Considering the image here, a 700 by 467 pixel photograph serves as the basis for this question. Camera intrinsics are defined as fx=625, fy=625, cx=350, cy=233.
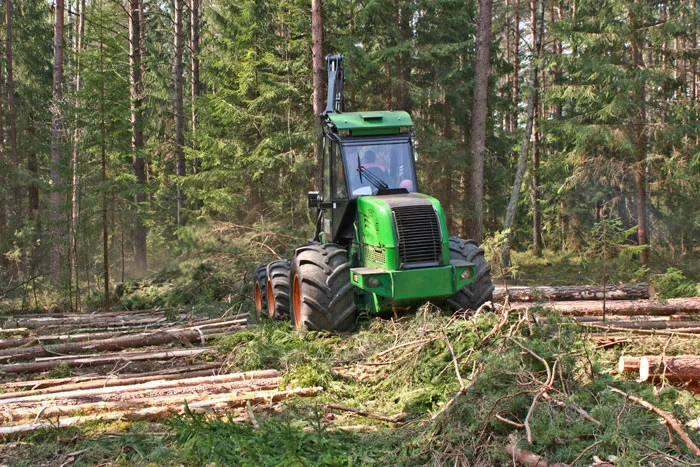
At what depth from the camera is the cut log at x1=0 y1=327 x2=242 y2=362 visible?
8609 millimetres

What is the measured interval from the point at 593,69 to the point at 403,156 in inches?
434

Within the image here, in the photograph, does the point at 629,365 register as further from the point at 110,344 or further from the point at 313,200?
the point at 110,344

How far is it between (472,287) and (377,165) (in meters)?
2.19

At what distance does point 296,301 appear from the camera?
9.21 m

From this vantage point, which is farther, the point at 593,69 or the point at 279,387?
the point at 593,69

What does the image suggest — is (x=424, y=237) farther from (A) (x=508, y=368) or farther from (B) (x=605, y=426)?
(B) (x=605, y=426)

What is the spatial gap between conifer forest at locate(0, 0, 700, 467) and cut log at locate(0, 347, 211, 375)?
3cm

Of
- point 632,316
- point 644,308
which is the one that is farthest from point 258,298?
point 644,308

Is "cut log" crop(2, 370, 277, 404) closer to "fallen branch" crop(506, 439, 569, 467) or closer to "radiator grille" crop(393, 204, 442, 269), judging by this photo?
"radiator grille" crop(393, 204, 442, 269)

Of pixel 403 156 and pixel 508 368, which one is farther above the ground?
pixel 403 156

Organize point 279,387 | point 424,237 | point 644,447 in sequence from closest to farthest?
point 644,447 < point 279,387 < point 424,237

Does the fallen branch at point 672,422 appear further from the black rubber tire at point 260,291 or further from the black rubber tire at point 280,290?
the black rubber tire at point 260,291

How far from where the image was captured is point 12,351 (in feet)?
28.4

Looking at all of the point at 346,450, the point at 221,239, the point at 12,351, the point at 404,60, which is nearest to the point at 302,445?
the point at 346,450
